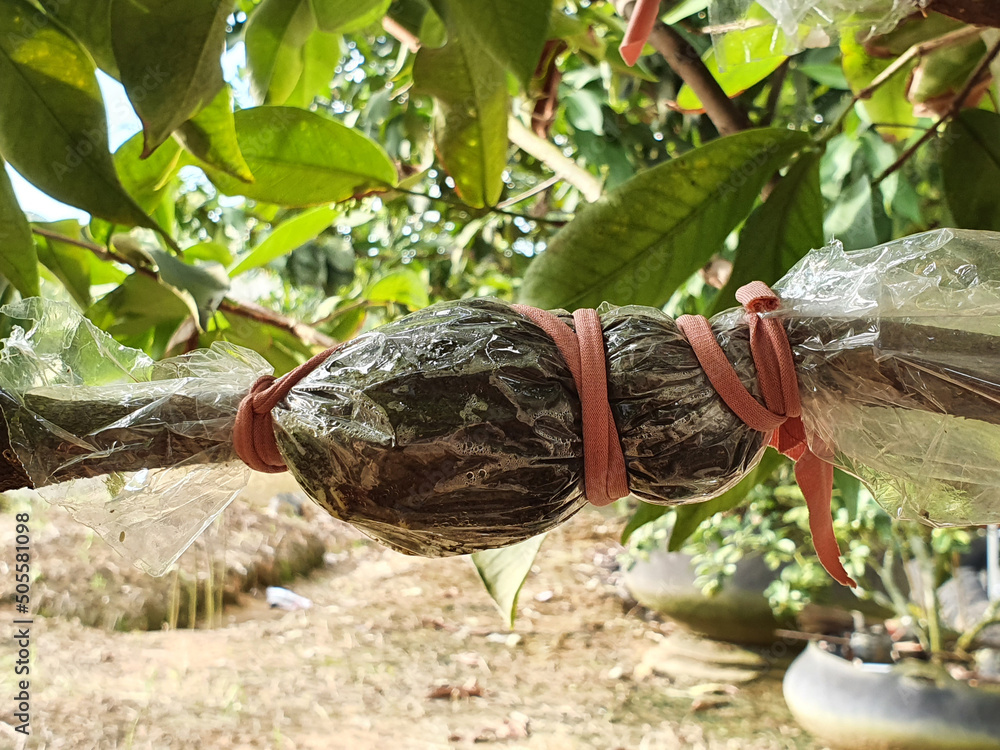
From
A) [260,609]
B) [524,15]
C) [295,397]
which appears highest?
[524,15]

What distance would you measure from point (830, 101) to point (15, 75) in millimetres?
1069

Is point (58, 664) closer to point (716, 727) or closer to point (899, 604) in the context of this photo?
point (716, 727)

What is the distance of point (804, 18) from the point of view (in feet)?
1.63

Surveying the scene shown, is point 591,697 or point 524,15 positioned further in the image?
point 591,697

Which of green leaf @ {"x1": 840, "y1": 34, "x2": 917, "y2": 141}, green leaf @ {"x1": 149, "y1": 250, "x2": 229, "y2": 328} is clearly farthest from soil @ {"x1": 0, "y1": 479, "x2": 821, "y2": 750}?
green leaf @ {"x1": 840, "y1": 34, "x2": 917, "y2": 141}

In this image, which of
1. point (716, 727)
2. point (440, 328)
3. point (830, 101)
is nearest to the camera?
point (440, 328)

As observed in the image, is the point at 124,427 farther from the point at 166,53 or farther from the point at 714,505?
the point at 714,505

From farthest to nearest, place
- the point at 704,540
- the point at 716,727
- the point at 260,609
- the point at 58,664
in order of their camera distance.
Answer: the point at 260,609
the point at 704,540
the point at 716,727
the point at 58,664

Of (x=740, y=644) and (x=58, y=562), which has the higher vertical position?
(x=58, y=562)

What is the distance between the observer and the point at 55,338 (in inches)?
16.8

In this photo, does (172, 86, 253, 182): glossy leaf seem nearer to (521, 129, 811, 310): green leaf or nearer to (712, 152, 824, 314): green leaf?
(521, 129, 811, 310): green leaf

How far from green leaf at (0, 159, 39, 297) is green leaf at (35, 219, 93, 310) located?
0.18 m

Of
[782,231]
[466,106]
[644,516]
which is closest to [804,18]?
[782,231]

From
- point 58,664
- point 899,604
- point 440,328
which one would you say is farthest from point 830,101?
point 58,664
